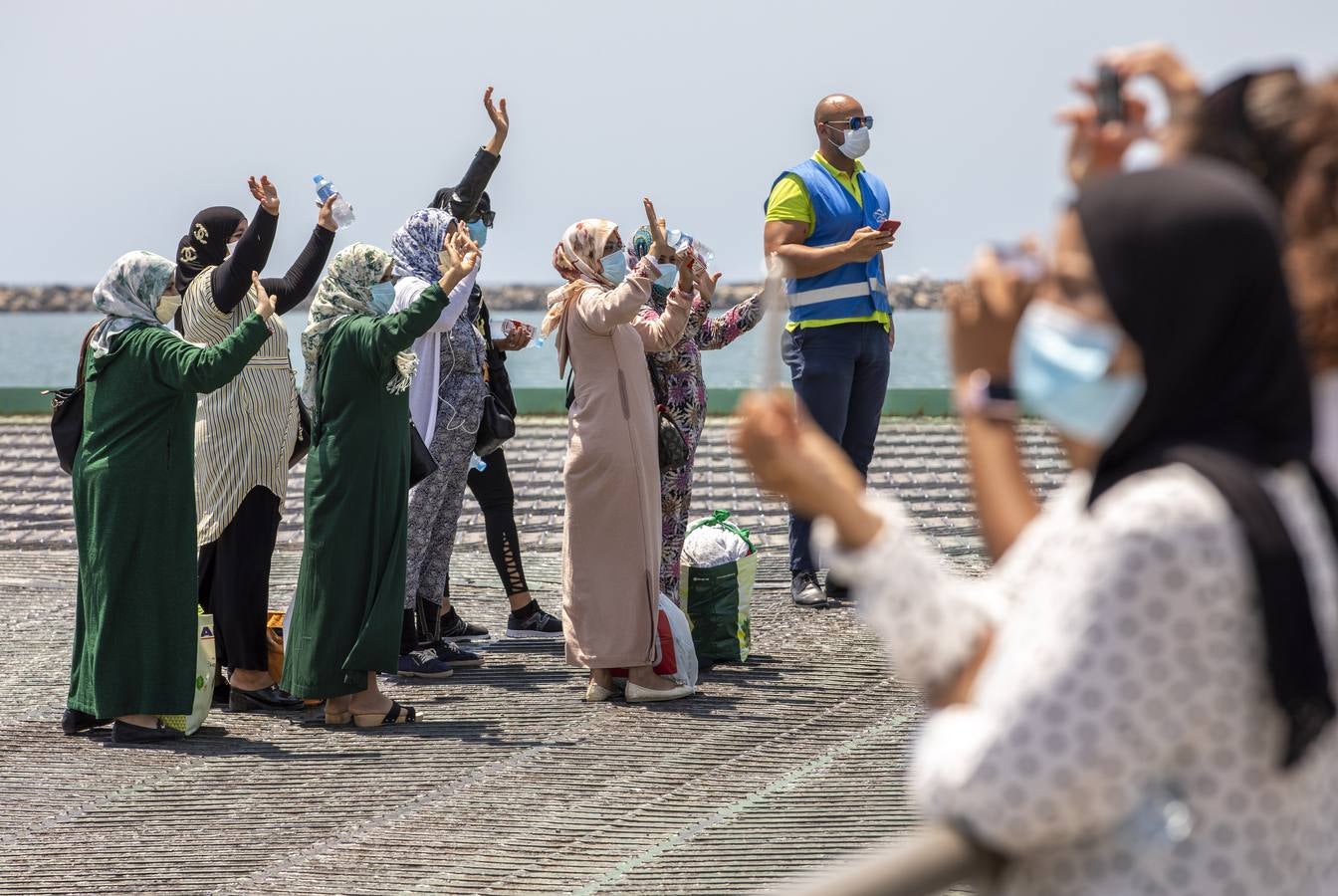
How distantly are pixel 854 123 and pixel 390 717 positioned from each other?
3538 millimetres

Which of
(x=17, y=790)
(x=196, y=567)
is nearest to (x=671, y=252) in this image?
(x=196, y=567)

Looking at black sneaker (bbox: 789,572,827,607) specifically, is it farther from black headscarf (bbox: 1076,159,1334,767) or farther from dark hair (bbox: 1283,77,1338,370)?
black headscarf (bbox: 1076,159,1334,767)

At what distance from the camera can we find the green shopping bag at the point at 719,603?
7199mm

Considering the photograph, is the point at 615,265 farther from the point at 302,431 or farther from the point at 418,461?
the point at 302,431

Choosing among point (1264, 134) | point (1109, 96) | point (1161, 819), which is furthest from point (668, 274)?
point (1161, 819)

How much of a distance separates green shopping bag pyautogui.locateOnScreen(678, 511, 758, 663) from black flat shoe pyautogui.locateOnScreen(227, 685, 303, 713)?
1.67m

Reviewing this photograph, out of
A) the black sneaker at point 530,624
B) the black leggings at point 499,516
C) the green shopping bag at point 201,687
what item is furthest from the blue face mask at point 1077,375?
the black sneaker at point 530,624

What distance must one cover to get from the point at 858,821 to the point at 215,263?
3679 millimetres

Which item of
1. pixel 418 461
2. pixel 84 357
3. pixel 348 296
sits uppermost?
pixel 348 296

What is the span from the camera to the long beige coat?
6.50 meters

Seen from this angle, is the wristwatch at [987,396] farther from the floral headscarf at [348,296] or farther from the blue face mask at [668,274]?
the floral headscarf at [348,296]

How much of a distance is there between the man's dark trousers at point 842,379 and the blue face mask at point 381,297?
2314mm

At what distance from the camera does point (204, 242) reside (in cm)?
691

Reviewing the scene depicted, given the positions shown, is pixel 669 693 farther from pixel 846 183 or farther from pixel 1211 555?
pixel 1211 555
